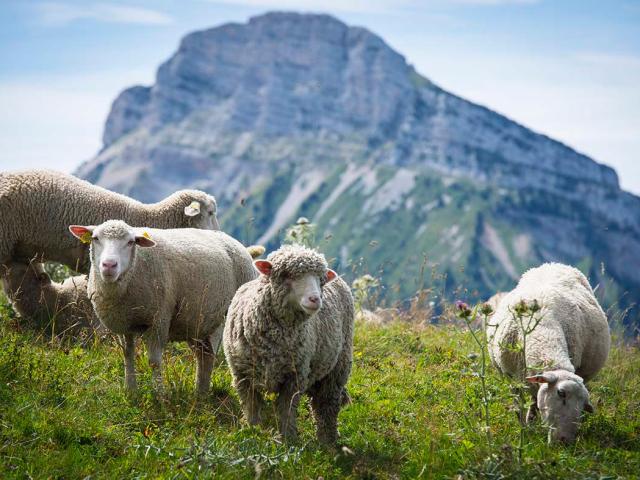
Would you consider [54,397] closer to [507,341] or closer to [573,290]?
[507,341]

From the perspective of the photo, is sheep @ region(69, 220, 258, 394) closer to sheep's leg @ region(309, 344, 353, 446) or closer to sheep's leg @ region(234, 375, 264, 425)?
sheep's leg @ region(234, 375, 264, 425)

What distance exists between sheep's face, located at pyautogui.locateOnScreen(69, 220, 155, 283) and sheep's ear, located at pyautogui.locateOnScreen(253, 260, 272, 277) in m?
1.53

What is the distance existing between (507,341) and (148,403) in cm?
386

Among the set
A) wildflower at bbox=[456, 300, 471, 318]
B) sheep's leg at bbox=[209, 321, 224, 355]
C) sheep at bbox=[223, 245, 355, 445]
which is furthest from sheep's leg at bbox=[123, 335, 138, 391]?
wildflower at bbox=[456, 300, 471, 318]

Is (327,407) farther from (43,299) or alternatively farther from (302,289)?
(43,299)

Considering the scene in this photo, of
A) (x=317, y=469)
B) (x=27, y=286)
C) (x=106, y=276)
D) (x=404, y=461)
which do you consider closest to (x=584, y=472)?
(x=404, y=461)

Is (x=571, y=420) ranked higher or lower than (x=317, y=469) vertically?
higher

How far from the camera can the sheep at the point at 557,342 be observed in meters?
6.77

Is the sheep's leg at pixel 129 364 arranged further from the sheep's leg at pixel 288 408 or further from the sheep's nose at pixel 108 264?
the sheep's leg at pixel 288 408

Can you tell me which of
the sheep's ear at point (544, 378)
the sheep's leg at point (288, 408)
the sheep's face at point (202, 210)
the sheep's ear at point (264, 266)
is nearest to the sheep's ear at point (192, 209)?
the sheep's face at point (202, 210)

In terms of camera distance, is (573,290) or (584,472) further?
(573,290)

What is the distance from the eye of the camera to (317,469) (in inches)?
234

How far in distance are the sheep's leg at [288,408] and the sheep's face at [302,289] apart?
0.68 metres

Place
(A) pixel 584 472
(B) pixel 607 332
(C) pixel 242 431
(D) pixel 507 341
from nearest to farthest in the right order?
(A) pixel 584 472, (C) pixel 242 431, (D) pixel 507 341, (B) pixel 607 332
